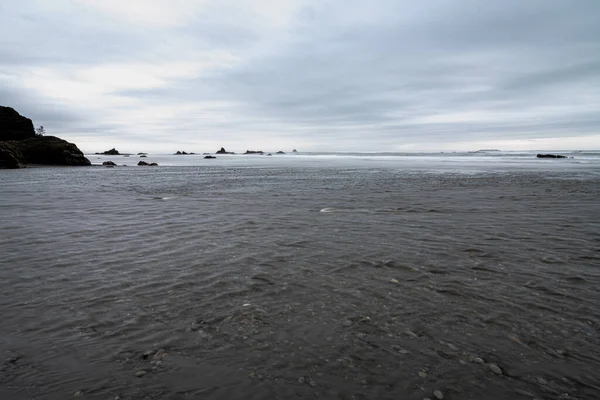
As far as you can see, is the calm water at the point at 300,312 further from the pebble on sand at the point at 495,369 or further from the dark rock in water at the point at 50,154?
the dark rock in water at the point at 50,154

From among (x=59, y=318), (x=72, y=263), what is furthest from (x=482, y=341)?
(x=72, y=263)

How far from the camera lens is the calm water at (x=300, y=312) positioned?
4891mm

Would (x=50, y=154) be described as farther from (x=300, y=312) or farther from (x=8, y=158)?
(x=300, y=312)

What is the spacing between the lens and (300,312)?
6957mm

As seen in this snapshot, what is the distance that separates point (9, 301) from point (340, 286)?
7098mm

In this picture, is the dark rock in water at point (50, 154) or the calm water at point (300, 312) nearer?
the calm water at point (300, 312)

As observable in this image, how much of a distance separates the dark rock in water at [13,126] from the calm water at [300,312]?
123 meters

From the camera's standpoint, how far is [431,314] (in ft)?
22.3

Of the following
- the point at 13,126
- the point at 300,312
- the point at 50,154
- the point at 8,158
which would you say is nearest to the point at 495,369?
the point at 300,312

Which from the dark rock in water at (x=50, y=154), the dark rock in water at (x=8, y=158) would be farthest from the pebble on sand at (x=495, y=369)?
the dark rock in water at (x=50, y=154)

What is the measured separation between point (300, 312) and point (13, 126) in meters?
139

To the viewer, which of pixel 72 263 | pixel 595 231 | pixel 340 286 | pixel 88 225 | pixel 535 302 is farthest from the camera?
pixel 88 225

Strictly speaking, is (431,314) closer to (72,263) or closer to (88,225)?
(72,263)

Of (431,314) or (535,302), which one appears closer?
(431,314)
